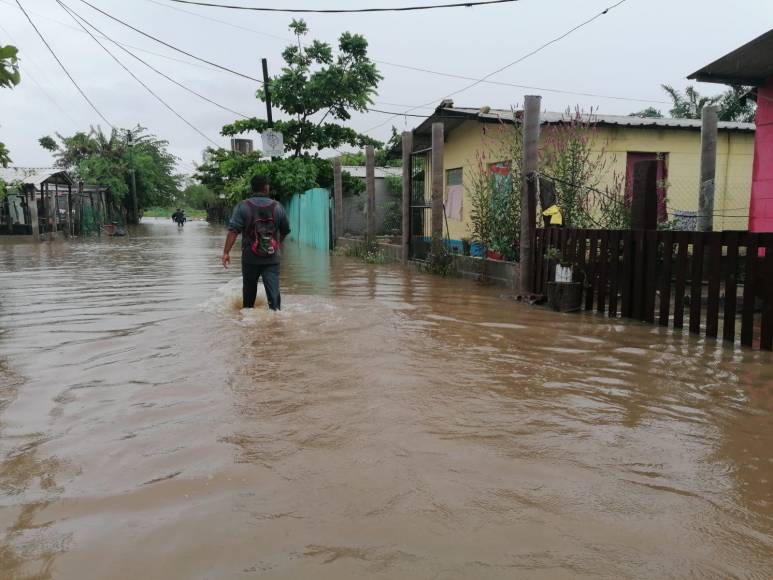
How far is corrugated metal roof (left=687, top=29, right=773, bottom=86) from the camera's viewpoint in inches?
341

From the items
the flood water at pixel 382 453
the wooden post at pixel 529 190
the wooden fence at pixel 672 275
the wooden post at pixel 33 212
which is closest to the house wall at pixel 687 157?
the wooden post at pixel 529 190

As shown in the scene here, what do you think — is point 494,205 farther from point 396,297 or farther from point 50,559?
point 50,559

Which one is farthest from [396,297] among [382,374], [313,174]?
[313,174]

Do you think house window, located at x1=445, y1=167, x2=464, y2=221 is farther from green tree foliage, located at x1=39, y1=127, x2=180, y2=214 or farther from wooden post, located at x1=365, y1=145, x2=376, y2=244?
green tree foliage, located at x1=39, y1=127, x2=180, y2=214

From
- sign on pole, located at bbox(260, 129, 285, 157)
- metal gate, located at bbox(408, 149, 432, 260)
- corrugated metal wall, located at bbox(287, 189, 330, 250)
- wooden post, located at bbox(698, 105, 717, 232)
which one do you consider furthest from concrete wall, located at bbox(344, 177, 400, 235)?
wooden post, located at bbox(698, 105, 717, 232)

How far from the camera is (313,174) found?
24438 mm

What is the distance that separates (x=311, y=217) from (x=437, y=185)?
11.8 meters

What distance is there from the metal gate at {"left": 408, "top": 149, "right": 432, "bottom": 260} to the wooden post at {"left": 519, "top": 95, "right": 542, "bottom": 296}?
395 centimetres

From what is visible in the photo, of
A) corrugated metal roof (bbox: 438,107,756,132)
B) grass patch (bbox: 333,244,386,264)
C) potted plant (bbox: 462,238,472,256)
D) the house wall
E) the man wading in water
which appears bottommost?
grass patch (bbox: 333,244,386,264)

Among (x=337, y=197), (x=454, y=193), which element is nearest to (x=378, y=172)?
(x=337, y=197)

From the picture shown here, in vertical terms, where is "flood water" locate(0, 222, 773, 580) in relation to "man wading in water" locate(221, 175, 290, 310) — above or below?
below

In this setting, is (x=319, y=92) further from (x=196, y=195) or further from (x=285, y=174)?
(x=196, y=195)

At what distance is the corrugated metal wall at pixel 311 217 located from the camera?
20577mm

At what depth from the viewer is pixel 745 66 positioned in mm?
9562
